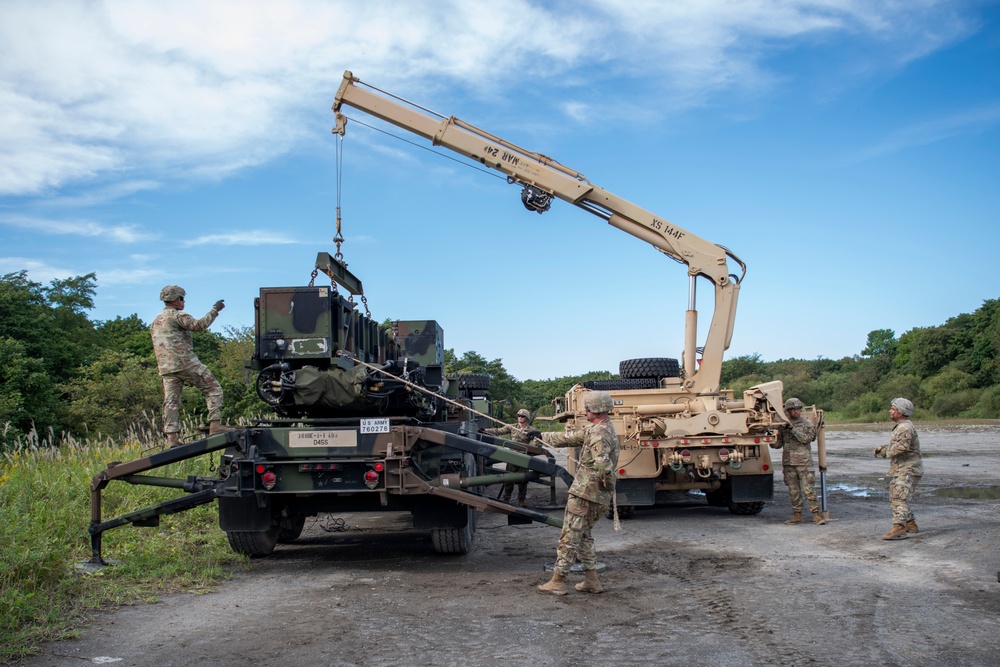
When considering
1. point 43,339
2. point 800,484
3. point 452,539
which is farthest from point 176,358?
point 43,339

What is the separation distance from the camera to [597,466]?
7.39m

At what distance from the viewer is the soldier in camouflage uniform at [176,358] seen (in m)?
8.96

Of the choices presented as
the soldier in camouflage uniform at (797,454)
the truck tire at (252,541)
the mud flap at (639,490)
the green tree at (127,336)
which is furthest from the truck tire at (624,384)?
the green tree at (127,336)

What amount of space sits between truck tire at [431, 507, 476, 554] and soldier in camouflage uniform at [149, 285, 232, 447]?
241cm

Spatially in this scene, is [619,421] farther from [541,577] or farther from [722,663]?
[722,663]

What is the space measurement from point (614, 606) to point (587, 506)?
868 millimetres

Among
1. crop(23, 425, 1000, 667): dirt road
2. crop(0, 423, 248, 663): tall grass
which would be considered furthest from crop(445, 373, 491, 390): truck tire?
crop(23, 425, 1000, 667): dirt road

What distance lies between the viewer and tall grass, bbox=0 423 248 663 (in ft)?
20.8

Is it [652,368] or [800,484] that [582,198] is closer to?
[652,368]

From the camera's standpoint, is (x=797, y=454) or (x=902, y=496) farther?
(x=797, y=454)

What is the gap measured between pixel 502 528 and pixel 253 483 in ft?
14.6

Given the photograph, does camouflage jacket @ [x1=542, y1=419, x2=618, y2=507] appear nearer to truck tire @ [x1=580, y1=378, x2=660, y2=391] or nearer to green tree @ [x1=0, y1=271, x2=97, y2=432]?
truck tire @ [x1=580, y1=378, x2=660, y2=391]

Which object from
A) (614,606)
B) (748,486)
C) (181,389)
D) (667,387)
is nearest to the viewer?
(614,606)

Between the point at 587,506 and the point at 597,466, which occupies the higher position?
the point at 597,466
